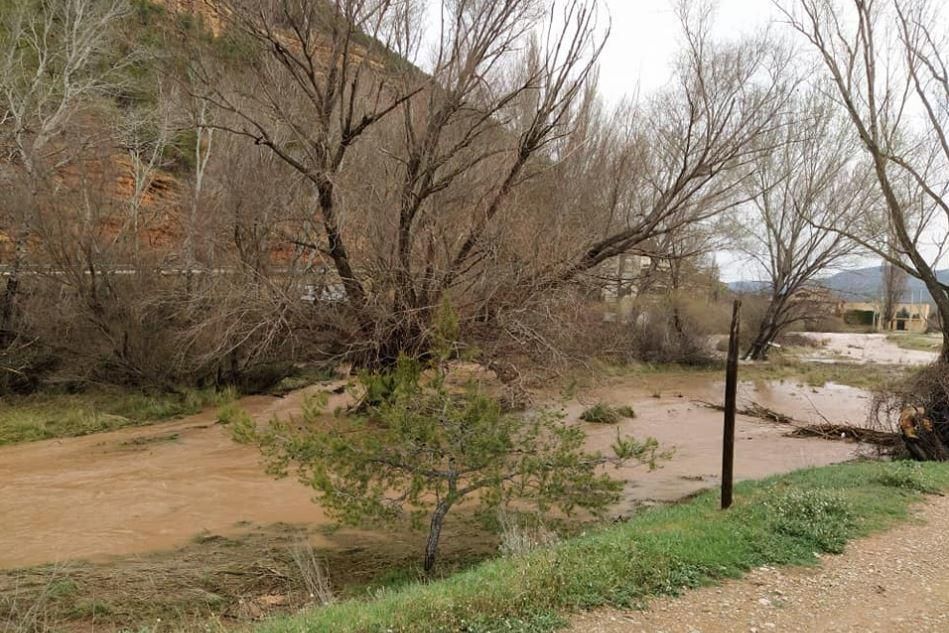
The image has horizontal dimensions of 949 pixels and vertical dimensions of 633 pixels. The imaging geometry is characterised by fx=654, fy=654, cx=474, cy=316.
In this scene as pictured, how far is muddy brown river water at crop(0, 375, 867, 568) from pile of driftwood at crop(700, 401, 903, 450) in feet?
0.95

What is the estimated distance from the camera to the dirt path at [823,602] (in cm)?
469

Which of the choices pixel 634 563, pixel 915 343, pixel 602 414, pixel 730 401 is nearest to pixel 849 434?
pixel 602 414

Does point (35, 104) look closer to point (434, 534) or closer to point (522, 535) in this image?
point (434, 534)

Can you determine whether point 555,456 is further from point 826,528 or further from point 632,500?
point 632,500

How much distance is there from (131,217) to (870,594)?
19540 millimetres

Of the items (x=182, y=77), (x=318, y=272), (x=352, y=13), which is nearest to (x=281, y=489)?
(x=318, y=272)

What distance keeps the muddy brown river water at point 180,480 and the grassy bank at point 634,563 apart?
116 inches

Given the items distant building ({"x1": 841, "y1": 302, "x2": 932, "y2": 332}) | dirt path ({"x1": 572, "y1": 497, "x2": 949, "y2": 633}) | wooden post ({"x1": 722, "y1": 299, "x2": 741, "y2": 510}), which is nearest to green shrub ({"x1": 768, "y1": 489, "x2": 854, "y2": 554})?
dirt path ({"x1": 572, "y1": 497, "x2": 949, "y2": 633})

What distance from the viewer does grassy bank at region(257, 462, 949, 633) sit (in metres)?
4.49

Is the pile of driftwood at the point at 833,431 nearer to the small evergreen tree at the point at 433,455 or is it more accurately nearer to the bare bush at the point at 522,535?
the small evergreen tree at the point at 433,455

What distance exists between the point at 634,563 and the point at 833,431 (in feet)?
41.6

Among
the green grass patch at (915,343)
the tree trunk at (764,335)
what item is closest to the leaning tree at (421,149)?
the tree trunk at (764,335)

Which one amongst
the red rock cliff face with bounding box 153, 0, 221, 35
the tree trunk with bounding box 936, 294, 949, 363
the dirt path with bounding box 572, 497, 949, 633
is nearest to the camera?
the dirt path with bounding box 572, 497, 949, 633

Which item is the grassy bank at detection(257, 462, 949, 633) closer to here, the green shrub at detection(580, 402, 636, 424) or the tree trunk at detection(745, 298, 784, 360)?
→ the green shrub at detection(580, 402, 636, 424)
